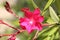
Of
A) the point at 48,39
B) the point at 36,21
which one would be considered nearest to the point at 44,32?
the point at 48,39

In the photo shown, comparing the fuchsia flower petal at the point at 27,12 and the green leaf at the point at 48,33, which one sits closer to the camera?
the fuchsia flower petal at the point at 27,12

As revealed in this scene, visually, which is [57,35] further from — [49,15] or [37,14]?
[37,14]

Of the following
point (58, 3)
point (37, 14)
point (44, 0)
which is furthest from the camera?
point (58, 3)

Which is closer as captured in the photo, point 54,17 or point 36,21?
point 36,21

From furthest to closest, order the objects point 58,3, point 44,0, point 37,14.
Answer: point 58,3 → point 44,0 → point 37,14

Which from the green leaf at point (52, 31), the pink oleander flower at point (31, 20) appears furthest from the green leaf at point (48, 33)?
the pink oleander flower at point (31, 20)

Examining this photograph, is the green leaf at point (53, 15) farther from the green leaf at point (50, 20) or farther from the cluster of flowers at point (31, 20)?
the cluster of flowers at point (31, 20)

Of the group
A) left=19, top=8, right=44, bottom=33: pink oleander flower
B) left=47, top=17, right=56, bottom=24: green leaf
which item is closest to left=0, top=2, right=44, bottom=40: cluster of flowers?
left=19, top=8, right=44, bottom=33: pink oleander flower

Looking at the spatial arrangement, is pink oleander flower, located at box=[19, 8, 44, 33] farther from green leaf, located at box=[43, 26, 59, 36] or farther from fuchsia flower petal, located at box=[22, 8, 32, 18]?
green leaf, located at box=[43, 26, 59, 36]
